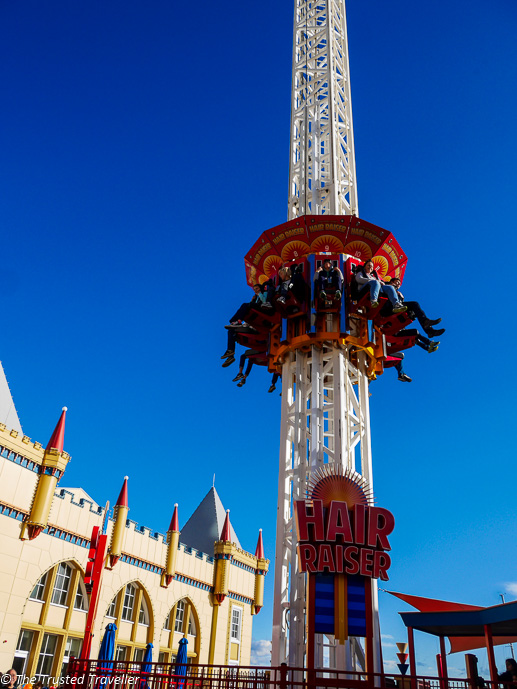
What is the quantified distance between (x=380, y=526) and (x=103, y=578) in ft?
59.4

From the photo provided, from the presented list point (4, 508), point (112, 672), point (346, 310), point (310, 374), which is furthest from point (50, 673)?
point (346, 310)

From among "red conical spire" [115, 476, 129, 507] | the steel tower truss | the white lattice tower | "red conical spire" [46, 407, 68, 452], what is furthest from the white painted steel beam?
"red conical spire" [115, 476, 129, 507]

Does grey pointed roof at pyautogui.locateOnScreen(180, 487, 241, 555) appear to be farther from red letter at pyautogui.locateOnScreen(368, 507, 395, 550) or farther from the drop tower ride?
red letter at pyautogui.locateOnScreen(368, 507, 395, 550)

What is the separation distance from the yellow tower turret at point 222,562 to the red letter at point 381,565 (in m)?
25.1

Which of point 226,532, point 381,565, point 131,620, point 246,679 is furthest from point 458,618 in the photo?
point 226,532

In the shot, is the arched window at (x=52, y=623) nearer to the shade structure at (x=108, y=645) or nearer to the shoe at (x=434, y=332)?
the shade structure at (x=108, y=645)

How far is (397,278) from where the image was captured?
75.0ft

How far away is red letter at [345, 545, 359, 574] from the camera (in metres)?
15.6

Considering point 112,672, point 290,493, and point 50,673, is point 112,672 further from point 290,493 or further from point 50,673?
point 50,673

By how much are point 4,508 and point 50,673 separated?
7949 mm

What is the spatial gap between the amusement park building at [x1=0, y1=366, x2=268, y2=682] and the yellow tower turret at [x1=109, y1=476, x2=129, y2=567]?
51mm

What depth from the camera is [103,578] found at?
2936 cm

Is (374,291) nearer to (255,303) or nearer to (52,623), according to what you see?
(255,303)

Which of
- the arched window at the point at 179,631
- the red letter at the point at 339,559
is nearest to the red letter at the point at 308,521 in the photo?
the red letter at the point at 339,559
